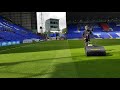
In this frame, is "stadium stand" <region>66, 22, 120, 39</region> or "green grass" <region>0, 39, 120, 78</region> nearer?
"green grass" <region>0, 39, 120, 78</region>

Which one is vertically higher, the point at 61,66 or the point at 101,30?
the point at 101,30

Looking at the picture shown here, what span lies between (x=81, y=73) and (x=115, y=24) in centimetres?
7603

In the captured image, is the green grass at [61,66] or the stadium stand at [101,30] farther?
the stadium stand at [101,30]

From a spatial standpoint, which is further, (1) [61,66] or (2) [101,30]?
(2) [101,30]
